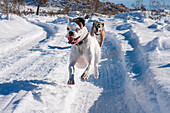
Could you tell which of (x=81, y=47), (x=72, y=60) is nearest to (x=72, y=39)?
(x=81, y=47)

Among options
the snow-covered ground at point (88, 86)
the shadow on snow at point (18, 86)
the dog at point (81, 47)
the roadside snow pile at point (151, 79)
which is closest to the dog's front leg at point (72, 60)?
the dog at point (81, 47)

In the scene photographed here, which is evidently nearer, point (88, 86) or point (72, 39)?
point (72, 39)

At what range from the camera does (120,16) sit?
2598cm

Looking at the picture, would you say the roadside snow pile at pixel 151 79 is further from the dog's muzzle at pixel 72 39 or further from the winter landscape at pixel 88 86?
the dog's muzzle at pixel 72 39

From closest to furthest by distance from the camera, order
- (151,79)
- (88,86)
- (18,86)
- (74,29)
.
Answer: (74,29), (151,79), (18,86), (88,86)

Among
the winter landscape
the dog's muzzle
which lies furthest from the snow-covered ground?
the dog's muzzle

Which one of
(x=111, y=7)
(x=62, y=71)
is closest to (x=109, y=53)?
(x=62, y=71)

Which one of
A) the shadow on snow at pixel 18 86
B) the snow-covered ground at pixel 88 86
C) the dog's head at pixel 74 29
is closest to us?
the dog's head at pixel 74 29

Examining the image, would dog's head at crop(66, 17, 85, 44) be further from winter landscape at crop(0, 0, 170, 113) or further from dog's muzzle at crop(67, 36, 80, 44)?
winter landscape at crop(0, 0, 170, 113)

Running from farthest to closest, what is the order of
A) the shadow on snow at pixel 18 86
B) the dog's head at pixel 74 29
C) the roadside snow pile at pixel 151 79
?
the shadow on snow at pixel 18 86 → the roadside snow pile at pixel 151 79 → the dog's head at pixel 74 29

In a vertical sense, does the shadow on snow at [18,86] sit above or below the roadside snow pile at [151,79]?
below

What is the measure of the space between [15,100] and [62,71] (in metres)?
2.22

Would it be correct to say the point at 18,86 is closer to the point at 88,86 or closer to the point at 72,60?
the point at 88,86

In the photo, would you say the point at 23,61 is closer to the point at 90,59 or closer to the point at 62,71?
the point at 62,71
